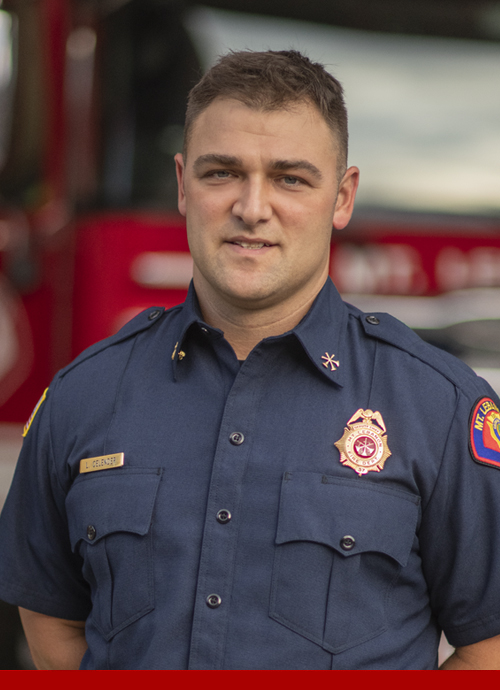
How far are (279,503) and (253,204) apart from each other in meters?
0.45

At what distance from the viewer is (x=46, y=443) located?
57.6 inches

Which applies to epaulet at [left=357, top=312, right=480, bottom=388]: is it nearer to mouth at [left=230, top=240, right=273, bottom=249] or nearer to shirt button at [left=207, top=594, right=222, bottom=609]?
mouth at [left=230, top=240, right=273, bottom=249]

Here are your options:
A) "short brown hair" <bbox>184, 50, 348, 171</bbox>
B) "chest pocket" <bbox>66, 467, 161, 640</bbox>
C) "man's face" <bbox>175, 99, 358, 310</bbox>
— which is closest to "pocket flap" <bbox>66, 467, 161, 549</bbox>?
"chest pocket" <bbox>66, 467, 161, 640</bbox>

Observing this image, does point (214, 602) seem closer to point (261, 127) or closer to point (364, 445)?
point (364, 445)

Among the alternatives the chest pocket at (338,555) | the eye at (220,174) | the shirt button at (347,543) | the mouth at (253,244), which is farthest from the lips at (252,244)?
the shirt button at (347,543)

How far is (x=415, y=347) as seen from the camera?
4.72ft

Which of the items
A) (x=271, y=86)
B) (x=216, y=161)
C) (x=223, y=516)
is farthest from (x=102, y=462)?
(x=271, y=86)

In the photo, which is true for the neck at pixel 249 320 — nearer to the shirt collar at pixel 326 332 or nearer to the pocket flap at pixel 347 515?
the shirt collar at pixel 326 332

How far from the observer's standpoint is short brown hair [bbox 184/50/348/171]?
1.35 meters

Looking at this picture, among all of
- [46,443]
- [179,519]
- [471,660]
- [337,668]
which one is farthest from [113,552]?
[471,660]

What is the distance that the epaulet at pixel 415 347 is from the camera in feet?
4.60

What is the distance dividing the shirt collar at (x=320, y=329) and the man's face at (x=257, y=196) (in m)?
0.07

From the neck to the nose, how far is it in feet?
0.51

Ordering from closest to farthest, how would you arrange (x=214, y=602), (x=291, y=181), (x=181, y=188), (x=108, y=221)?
(x=214, y=602) < (x=291, y=181) < (x=181, y=188) < (x=108, y=221)
